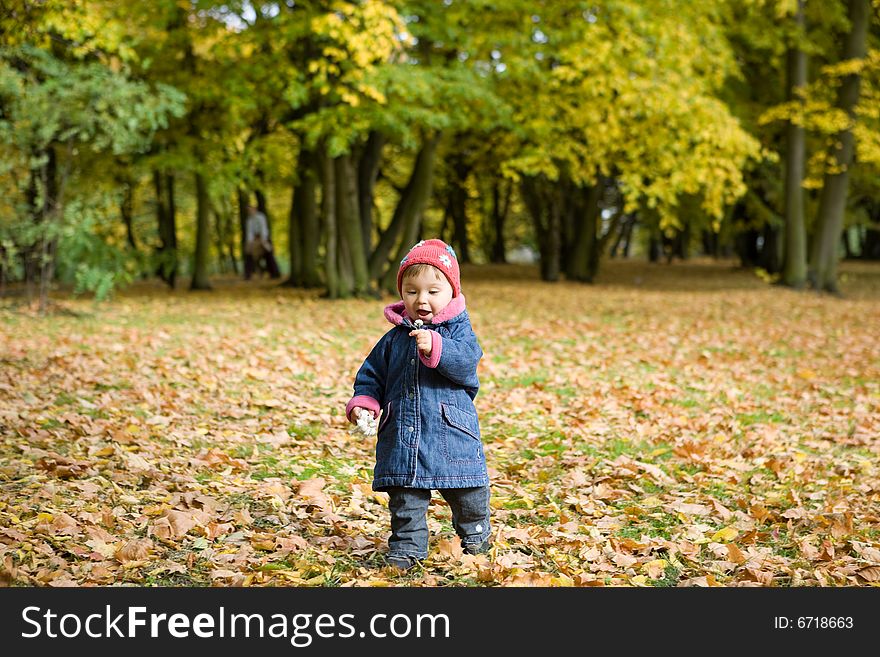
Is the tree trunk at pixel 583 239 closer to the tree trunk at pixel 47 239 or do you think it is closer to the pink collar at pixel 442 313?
the tree trunk at pixel 47 239

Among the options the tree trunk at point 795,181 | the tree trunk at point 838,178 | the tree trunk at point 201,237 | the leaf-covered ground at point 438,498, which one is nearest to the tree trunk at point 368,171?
the tree trunk at point 201,237

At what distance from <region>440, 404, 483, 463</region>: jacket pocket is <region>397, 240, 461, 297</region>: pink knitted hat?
55cm

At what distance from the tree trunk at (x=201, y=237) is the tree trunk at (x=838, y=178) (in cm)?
1338

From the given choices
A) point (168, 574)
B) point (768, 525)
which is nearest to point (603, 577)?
point (768, 525)

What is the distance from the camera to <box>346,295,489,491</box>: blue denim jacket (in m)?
3.92

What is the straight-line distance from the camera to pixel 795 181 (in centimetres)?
2116

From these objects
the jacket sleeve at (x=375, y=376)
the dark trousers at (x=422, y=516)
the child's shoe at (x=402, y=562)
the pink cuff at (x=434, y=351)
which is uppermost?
the pink cuff at (x=434, y=351)

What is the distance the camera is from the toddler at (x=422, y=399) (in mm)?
3908

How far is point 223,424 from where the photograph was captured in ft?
22.7

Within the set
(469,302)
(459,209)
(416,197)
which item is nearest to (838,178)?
(469,302)

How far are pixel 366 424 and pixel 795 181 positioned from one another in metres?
19.6

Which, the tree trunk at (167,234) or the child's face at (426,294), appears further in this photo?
the tree trunk at (167,234)

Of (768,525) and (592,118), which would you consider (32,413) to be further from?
(592,118)
